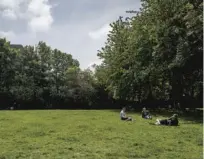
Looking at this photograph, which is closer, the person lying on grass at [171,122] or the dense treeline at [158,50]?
the person lying on grass at [171,122]

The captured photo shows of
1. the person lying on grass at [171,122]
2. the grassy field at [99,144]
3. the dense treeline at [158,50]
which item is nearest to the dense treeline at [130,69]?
the dense treeline at [158,50]

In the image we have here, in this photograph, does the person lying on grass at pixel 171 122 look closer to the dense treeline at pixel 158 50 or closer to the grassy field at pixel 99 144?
the grassy field at pixel 99 144

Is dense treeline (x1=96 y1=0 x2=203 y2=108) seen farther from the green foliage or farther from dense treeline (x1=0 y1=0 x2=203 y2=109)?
the green foliage

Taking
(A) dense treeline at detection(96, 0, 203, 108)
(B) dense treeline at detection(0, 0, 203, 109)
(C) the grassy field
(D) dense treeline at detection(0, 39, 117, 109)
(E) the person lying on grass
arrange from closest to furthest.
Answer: (C) the grassy field, (E) the person lying on grass, (A) dense treeline at detection(96, 0, 203, 108), (B) dense treeline at detection(0, 0, 203, 109), (D) dense treeline at detection(0, 39, 117, 109)

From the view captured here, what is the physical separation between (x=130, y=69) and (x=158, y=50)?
10015mm

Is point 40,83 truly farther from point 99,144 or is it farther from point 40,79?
point 99,144

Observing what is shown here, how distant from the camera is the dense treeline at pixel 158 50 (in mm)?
26812

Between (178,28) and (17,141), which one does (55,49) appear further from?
(17,141)

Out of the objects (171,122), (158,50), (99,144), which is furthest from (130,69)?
(99,144)

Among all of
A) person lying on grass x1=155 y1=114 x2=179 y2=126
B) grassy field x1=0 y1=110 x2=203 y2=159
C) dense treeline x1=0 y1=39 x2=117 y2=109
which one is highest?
dense treeline x1=0 y1=39 x2=117 y2=109

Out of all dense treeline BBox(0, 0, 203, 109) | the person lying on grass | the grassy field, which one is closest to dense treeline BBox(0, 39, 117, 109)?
dense treeline BBox(0, 0, 203, 109)

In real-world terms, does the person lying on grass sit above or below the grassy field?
above

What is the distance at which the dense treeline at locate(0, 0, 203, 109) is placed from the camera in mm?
28688

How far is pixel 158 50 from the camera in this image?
29.9m
